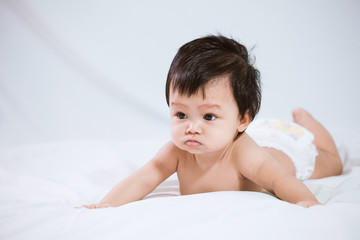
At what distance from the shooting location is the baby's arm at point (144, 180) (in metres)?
1.23

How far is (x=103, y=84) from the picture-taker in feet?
8.75

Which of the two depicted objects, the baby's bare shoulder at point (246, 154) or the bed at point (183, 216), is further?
the baby's bare shoulder at point (246, 154)

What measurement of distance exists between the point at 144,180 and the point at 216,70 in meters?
0.46

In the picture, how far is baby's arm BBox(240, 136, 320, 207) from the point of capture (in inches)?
41.1

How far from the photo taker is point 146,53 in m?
2.77

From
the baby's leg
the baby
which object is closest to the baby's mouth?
the baby

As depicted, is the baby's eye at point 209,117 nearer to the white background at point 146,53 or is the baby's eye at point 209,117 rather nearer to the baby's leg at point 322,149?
the baby's leg at point 322,149

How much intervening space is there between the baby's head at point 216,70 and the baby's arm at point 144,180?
259 mm

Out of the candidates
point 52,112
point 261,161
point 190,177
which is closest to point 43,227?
point 190,177

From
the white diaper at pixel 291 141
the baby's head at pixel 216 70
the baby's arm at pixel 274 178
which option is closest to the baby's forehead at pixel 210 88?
the baby's head at pixel 216 70

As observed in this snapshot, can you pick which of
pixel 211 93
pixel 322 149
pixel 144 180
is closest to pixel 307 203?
pixel 211 93

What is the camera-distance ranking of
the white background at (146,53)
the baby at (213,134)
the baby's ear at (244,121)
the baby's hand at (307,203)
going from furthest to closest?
1. the white background at (146,53)
2. the baby's ear at (244,121)
3. the baby at (213,134)
4. the baby's hand at (307,203)

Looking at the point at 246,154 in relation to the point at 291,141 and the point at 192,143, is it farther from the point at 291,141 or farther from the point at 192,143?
the point at 291,141

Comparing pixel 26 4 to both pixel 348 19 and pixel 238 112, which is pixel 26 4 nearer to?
pixel 238 112
